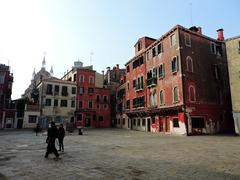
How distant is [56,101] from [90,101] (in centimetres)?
769

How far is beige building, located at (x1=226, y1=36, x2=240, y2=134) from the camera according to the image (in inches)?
822

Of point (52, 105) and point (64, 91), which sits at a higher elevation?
point (64, 91)

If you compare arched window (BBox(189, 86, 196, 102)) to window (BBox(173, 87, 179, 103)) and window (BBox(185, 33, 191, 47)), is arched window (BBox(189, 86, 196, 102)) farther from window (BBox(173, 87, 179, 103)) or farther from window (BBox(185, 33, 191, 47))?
window (BBox(185, 33, 191, 47))

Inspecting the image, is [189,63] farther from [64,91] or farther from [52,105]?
[52,105]

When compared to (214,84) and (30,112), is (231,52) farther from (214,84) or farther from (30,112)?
(30,112)

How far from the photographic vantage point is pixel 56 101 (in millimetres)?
42656

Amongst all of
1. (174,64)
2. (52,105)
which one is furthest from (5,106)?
(174,64)

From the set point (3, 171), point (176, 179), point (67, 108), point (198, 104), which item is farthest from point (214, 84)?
point (67, 108)

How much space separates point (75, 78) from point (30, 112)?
479 inches

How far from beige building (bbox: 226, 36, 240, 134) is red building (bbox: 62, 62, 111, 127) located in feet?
101

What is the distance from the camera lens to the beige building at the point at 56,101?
41.1 meters

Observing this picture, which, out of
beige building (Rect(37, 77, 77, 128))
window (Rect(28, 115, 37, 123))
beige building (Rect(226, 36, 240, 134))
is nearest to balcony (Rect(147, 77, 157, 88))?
beige building (Rect(226, 36, 240, 134))

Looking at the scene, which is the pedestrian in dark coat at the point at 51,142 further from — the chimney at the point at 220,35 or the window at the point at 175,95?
the chimney at the point at 220,35

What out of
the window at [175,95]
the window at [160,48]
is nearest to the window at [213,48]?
the window at [160,48]
